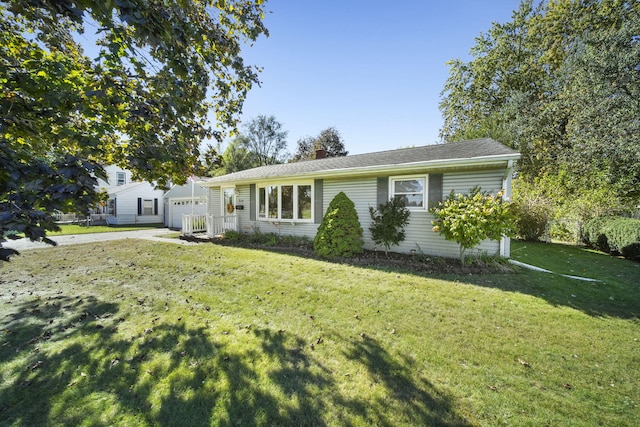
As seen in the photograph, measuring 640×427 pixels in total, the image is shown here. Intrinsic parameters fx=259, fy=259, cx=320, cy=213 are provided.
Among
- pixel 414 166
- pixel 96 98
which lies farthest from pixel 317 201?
pixel 96 98

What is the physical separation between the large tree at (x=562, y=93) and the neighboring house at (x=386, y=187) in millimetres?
8030

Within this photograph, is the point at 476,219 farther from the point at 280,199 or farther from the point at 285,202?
the point at 280,199

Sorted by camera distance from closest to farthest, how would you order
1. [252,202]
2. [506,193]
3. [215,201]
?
[506,193], [252,202], [215,201]

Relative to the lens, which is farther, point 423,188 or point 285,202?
point 285,202

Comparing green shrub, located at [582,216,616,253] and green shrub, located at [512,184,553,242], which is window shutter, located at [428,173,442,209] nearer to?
green shrub, located at [512,184,553,242]

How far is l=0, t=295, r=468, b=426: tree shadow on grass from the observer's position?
7.30 feet

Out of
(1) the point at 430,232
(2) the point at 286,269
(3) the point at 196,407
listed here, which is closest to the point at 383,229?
(1) the point at 430,232

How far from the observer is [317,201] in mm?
10234

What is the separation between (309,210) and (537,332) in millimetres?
7886

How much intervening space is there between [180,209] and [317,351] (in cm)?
1930

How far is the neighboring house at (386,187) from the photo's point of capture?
7379mm

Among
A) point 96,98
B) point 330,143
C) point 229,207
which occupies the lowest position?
point 229,207

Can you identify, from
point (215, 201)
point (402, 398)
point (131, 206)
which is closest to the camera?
point (402, 398)

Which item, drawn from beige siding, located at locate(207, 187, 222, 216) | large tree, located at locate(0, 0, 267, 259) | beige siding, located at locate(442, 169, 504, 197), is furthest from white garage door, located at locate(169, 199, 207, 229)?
beige siding, located at locate(442, 169, 504, 197)
